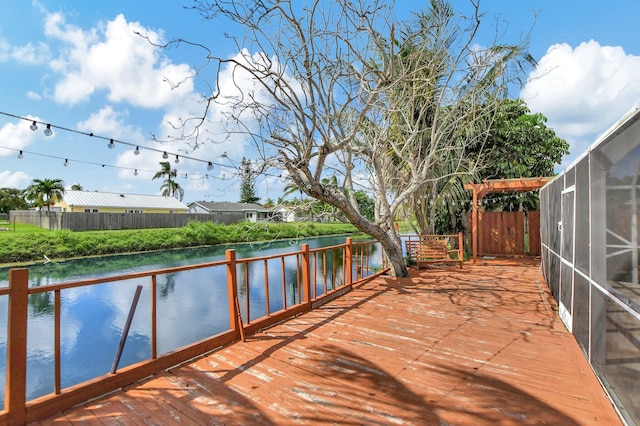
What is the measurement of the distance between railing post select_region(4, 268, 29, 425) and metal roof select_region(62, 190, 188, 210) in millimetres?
28390

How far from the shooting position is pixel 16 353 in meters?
1.88

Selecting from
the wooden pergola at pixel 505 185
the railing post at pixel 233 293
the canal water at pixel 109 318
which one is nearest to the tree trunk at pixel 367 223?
the canal water at pixel 109 318

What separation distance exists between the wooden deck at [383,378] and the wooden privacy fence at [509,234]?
5.60 metres

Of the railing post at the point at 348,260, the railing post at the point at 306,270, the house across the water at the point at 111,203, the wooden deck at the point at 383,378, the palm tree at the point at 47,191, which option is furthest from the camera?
the palm tree at the point at 47,191

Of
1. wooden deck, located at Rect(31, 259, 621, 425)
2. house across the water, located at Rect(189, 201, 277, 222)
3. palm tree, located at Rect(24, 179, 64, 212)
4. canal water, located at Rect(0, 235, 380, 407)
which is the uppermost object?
palm tree, located at Rect(24, 179, 64, 212)

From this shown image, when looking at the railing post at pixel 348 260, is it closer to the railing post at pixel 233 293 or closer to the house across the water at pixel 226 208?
the railing post at pixel 233 293

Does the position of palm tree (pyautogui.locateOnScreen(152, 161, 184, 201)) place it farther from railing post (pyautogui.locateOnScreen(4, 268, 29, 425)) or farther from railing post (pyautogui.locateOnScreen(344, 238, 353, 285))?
railing post (pyautogui.locateOnScreen(4, 268, 29, 425))

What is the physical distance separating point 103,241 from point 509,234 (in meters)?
17.4

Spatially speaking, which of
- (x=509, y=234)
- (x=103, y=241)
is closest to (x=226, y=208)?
(x=103, y=241)

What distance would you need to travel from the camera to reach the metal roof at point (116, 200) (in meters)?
25.8

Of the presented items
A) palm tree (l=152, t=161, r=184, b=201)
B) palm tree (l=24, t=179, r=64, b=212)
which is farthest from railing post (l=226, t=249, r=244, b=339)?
palm tree (l=152, t=161, r=184, b=201)

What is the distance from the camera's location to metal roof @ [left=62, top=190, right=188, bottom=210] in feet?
84.6

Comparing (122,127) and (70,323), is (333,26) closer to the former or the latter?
(70,323)

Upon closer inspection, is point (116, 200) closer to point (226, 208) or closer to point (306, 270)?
point (226, 208)
